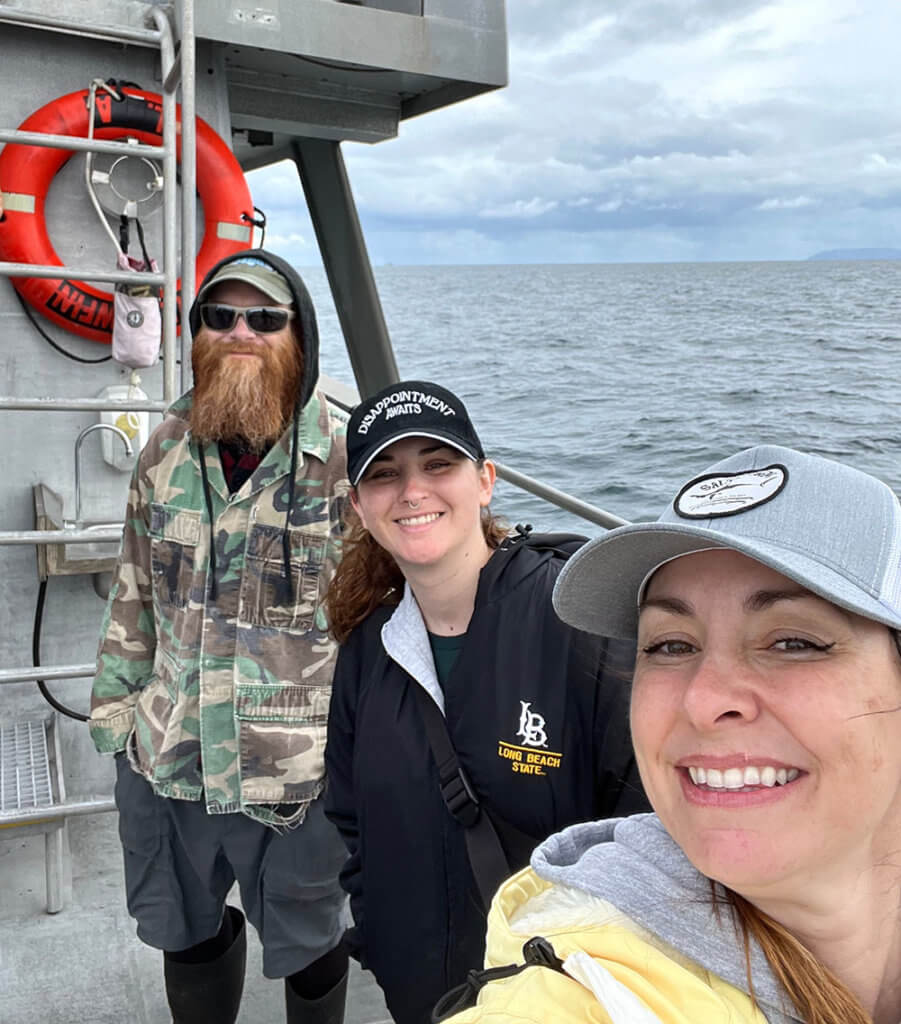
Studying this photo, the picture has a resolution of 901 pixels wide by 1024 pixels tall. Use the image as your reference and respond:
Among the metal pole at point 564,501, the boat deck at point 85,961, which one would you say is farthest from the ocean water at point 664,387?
the boat deck at point 85,961

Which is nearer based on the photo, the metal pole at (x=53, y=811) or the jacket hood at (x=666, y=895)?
the jacket hood at (x=666, y=895)

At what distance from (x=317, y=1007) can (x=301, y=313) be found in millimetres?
1482

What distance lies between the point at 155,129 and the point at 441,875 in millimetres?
2510

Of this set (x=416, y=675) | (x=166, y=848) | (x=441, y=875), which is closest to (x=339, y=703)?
(x=416, y=675)

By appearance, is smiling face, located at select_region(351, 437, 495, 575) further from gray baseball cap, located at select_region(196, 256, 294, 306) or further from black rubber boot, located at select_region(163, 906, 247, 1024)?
black rubber boot, located at select_region(163, 906, 247, 1024)

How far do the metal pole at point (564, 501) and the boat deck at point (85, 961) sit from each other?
4.31 feet

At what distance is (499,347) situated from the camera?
75.8ft

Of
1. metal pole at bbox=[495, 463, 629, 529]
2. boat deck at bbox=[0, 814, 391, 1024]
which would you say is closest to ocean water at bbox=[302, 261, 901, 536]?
metal pole at bbox=[495, 463, 629, 529]

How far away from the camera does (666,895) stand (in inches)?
32.9

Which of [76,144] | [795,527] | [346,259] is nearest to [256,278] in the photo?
[76,144]

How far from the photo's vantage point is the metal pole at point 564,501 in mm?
2261

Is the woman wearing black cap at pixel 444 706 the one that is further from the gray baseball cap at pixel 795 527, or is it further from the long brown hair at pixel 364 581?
the gray baseball cap at pixel 795 527

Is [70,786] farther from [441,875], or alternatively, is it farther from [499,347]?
[499,347]

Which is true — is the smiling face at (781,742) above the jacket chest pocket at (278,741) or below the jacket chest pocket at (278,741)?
above
